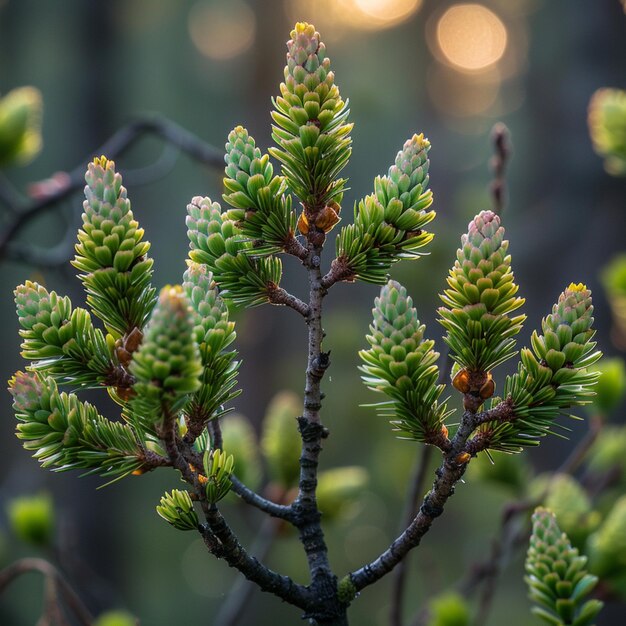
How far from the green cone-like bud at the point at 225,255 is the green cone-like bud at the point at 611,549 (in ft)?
1.91

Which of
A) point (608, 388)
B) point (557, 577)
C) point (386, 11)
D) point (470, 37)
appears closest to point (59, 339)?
point (557, 577)

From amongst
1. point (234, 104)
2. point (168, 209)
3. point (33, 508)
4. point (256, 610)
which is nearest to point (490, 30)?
point (234, 104)

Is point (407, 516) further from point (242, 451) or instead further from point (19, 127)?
point (19, 127)

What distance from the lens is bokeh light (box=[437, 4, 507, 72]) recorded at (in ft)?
23.1

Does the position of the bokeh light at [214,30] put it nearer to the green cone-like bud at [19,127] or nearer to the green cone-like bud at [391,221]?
the green cone-like bud at [19,127]

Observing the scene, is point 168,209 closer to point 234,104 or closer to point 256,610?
point 234,104

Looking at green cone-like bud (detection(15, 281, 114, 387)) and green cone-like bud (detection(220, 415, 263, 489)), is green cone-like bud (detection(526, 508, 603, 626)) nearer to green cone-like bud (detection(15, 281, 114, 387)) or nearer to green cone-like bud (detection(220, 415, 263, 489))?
green cone-like bud (detection(15, 281, 114, 387))

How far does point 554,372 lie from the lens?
506 millimetres

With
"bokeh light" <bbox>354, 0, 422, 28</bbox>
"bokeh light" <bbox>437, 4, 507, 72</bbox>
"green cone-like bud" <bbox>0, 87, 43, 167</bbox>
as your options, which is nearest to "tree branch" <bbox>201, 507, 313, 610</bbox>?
"green cone-like bud" <bbox>0, 87, 43, 167</bbox>

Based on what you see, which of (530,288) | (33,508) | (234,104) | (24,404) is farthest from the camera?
(234,104)

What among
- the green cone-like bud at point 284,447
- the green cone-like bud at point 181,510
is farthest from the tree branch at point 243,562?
the green cone-like bud at point 284,447

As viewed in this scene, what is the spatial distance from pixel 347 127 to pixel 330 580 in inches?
14.7

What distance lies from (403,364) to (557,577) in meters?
0.26

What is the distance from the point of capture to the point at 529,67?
5316 millimetres
